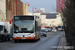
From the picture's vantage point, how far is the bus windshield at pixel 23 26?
26016 millimetres

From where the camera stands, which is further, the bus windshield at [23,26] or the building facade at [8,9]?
the building facade at [8,9]

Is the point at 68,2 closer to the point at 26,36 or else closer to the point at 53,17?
the point at 26,36

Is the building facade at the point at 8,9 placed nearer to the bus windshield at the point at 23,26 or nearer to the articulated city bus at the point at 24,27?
the articulated city bus at the point at 24,27

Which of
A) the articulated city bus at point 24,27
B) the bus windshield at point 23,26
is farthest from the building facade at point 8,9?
the bus windshield at point 23,26

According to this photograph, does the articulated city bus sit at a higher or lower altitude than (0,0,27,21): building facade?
lower

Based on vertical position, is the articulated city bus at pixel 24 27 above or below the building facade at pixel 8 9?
below

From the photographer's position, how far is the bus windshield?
26016mm

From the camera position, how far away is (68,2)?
13312 mm

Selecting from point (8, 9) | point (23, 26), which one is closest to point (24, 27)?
point (23, 26)

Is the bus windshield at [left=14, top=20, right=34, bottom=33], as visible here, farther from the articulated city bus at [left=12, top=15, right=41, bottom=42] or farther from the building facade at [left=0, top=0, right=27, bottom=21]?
the building facade at [left=0, top=0, right=27, bottom=21]

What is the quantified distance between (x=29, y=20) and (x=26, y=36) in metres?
1.76

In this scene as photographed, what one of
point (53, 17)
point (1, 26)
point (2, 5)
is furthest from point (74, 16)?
point (53, 17)

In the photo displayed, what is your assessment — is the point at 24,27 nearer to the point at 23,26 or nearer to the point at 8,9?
the point at 23,26

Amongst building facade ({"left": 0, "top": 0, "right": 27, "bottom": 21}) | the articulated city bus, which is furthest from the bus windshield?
building facade ({"left": 0, "top": 0, "right": 27, "bottom": 21})
